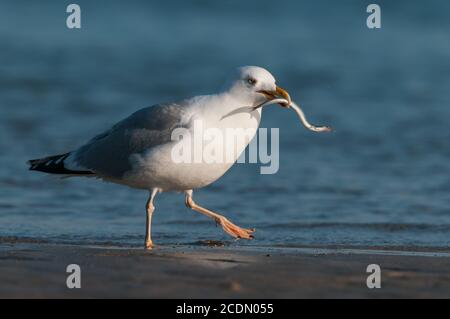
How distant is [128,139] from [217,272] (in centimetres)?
177

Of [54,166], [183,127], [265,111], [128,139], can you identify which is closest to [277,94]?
[183,127]

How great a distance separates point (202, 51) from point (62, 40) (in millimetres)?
3403

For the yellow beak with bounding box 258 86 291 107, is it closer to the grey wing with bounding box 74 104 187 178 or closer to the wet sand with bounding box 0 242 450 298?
the grey wing with bounding box 74 104 187 178

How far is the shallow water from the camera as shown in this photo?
8.52 meters

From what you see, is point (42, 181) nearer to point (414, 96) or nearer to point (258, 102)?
point (258, 102)

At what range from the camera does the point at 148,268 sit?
5.99 metres

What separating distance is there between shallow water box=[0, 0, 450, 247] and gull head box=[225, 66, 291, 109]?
1278 mm

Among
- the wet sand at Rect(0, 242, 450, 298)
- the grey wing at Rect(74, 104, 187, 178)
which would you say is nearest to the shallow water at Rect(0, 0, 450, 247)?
the grey wing at Rect(74, 104, 187, 178)

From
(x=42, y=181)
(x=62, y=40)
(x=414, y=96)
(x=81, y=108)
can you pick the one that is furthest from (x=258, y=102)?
(x=62, y=40)

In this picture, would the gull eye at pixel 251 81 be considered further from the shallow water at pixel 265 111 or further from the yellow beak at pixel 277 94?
the shallow water at pixel 265 111

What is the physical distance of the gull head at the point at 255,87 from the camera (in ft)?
22.8

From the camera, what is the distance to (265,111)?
14.5m

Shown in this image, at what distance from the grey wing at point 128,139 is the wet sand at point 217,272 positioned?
72cm

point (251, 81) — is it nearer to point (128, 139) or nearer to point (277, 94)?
point (277, 94)
